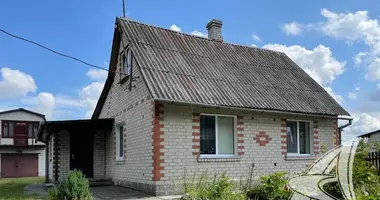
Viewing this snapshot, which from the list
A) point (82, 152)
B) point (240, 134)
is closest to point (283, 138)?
point (240, 134)

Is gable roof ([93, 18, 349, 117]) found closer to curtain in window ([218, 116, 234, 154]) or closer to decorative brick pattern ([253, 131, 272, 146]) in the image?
curtain in window ([218, 116, 234, 154])

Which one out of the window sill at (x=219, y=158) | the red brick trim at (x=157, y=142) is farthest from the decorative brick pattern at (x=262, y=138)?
the red brick trim at (x=157, y=142)

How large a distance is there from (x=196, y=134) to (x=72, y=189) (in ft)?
13.7

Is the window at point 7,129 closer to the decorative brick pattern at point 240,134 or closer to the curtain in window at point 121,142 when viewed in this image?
the curtain in window at point 121,142

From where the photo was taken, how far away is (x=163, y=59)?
43.2ft

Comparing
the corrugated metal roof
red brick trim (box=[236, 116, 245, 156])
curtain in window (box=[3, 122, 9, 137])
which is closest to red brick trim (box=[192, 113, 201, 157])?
the corrugated metal roof

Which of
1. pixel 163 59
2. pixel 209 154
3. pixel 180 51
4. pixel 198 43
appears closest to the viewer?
pixel 209 154

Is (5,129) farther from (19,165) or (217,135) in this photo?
(217,135)

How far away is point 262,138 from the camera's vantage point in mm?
13141

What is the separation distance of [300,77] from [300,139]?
134 inches

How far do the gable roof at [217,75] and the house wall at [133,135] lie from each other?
78 cm

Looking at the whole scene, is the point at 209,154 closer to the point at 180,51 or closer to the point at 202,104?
the point at 202,104

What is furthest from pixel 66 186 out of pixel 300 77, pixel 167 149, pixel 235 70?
Result: pixel 300 77

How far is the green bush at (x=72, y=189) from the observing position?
902 centimetres
